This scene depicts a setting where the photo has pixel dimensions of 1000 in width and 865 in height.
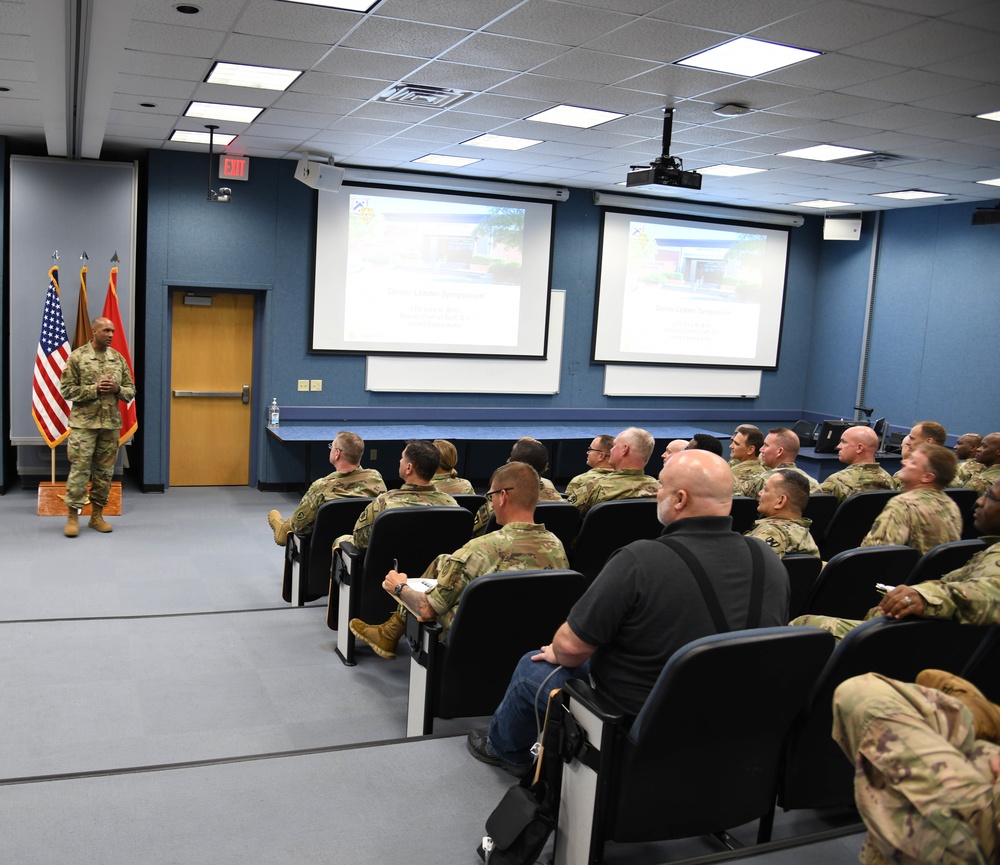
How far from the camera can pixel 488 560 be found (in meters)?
3.08

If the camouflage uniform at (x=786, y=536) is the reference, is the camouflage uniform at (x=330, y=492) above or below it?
below

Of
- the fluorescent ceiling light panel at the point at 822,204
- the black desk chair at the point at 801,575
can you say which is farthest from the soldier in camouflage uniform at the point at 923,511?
the fluorescent ceiling light panel at the point at 822,204

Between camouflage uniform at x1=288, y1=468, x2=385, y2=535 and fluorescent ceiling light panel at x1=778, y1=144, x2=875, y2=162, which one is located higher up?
fluorescent ceiling light panel at x1=778, y1=144, x2=875, y2=162

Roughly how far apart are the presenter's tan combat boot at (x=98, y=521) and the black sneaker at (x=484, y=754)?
4695 mm

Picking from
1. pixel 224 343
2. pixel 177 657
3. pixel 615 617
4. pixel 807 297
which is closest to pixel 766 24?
pixel 615 617

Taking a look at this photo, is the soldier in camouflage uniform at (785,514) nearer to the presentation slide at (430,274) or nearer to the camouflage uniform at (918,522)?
the camouflage uniform at (918,522)

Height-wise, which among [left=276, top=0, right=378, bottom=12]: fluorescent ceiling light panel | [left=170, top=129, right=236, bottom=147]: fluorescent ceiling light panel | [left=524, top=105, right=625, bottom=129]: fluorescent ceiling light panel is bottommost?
[left=276, top=0, right=378, bottom=12]: fluorescent ceiling light panel

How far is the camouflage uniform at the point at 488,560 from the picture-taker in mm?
3074

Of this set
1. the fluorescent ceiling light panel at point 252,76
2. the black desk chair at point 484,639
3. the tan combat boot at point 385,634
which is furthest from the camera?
the fluorescent ceiling light panel at point 252,76

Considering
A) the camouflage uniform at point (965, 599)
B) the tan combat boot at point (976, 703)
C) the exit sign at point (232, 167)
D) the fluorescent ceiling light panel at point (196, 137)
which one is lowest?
the camouflage uniform at point (965, 599)

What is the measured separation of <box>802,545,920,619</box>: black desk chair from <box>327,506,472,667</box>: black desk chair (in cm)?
Answer: 150

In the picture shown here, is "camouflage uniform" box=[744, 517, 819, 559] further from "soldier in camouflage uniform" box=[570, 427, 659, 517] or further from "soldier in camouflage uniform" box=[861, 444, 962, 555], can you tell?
"soldier in camouflage uniform" box=[570, 427, 659, 517]

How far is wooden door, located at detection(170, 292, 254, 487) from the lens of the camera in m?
8.65

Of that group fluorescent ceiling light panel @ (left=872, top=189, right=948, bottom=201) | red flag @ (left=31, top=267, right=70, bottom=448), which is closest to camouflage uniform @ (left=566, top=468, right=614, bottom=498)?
red flag @ (left=31, top=267, right=70, bottom=448)
